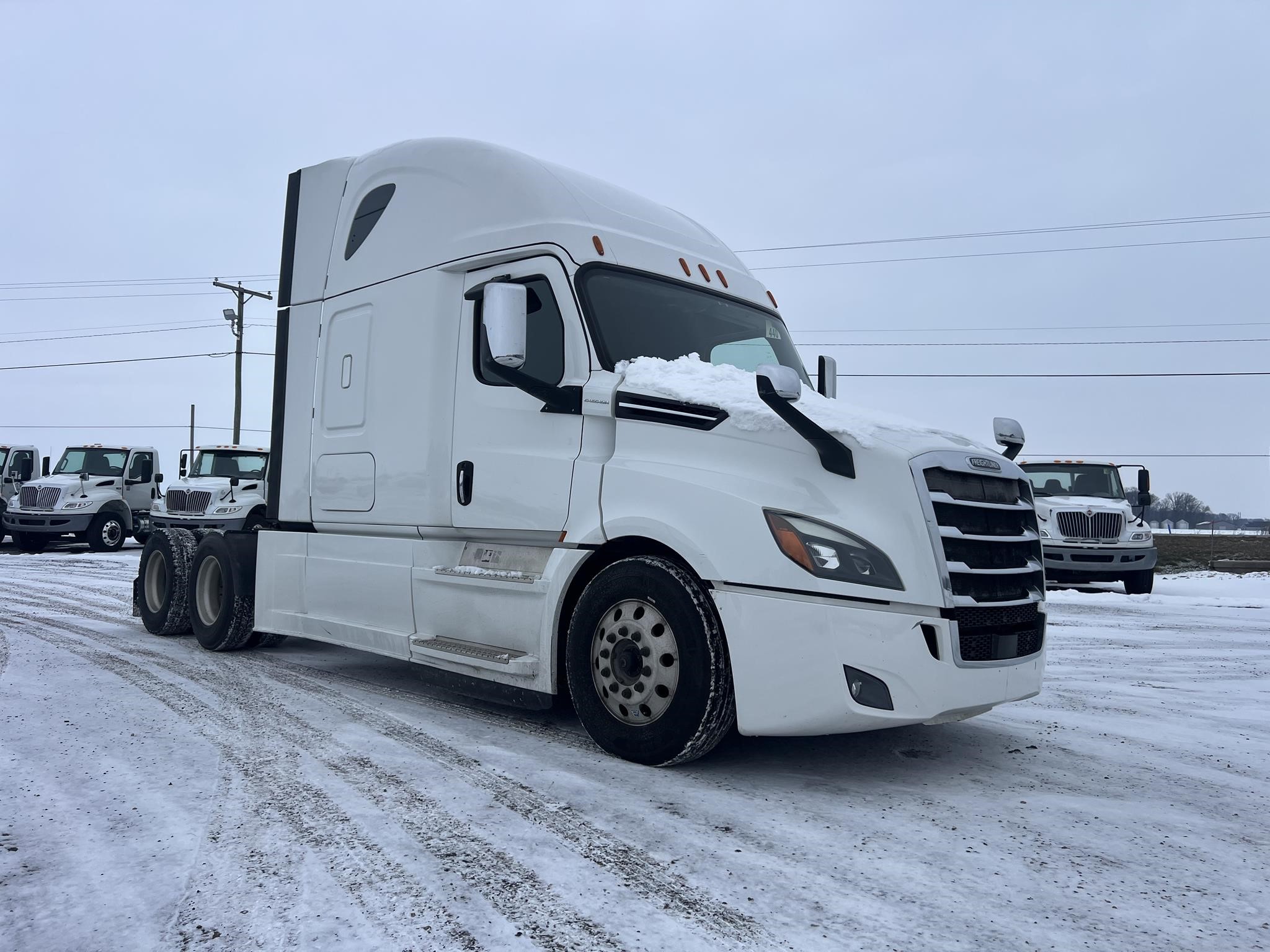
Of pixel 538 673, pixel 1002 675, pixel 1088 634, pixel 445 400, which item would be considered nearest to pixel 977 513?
pixel 1002 675

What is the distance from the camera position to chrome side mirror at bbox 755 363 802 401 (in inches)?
160

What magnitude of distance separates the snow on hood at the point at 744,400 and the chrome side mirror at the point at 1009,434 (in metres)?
0.71

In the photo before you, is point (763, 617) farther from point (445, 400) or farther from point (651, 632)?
point (445, 400)

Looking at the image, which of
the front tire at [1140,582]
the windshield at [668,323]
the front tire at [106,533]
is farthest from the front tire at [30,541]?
the front tire at [1140,582]

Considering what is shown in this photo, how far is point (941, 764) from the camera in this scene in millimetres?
4602

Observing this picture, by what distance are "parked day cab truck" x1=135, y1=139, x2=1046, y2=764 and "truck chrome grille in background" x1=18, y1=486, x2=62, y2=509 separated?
1883 cm

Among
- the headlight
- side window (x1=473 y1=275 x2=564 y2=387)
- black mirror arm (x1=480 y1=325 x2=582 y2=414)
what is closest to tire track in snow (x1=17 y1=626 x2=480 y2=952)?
the headlight

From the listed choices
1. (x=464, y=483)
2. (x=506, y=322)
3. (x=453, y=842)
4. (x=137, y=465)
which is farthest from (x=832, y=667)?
(x=137, y=465)

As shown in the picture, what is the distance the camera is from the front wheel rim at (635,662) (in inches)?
170

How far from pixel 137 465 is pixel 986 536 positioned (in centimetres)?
2452

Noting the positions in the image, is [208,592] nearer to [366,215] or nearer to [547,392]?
[366,215]

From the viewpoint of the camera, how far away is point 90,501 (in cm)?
2267

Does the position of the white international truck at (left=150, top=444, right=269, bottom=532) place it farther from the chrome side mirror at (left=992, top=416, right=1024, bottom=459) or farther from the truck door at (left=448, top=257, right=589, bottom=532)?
the chrome side mirror at (left=992, top=416, right=1024, bottom=459)

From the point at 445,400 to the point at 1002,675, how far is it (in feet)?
11.3
